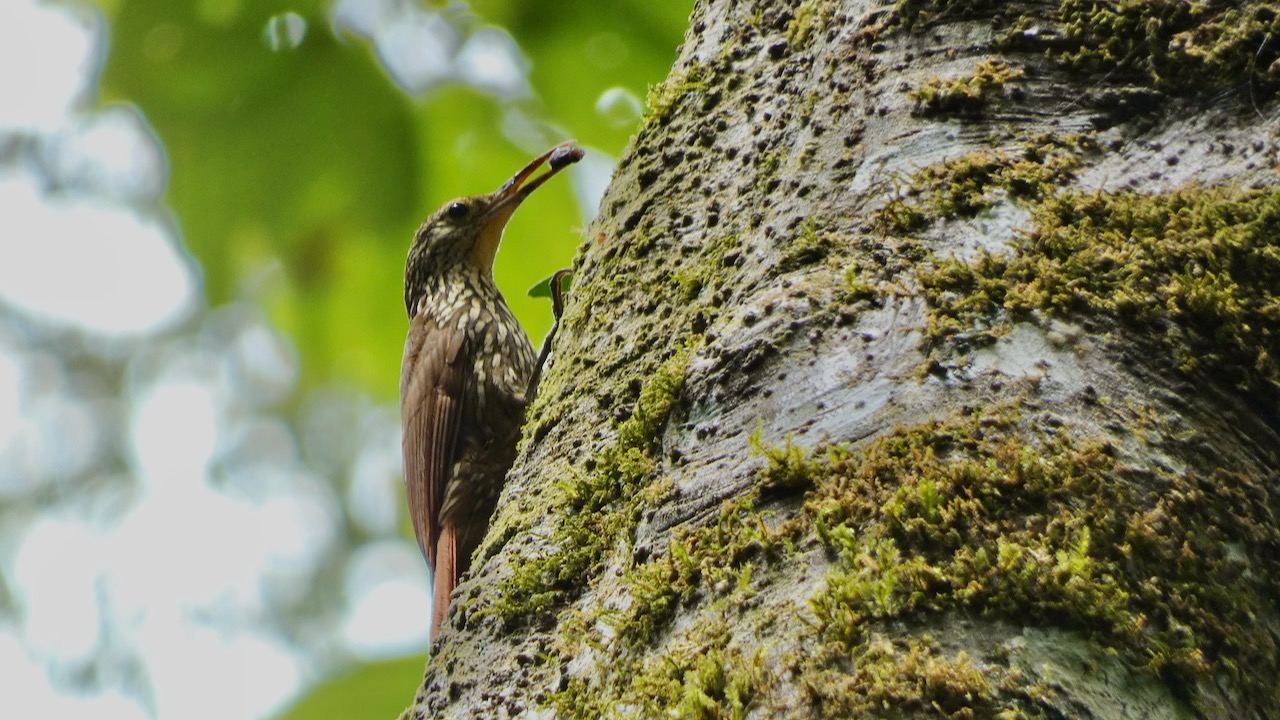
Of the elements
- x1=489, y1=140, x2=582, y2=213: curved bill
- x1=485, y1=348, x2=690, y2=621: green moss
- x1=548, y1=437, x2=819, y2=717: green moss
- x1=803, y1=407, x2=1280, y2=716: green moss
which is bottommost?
x1=803, y1=407, x2=1280, y2=716: green moss

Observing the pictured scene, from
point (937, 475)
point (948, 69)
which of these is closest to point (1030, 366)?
point (937, 475)

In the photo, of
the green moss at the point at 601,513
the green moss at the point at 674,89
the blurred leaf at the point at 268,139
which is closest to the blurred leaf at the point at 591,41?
the blurred leaf at the point at 268,139

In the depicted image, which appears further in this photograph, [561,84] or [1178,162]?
[561,84]

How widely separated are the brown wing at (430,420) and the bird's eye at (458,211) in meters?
0.44

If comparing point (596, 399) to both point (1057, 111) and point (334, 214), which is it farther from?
point (334, 214)

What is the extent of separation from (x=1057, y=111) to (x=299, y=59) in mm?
1890

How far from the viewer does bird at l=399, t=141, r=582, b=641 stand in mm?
3262

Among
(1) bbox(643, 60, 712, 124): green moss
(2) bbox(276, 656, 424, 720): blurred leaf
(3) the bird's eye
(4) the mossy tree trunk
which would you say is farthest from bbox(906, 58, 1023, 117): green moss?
(3) the bird's eye

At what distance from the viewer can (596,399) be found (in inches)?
62.1

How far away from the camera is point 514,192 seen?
348 centimetres

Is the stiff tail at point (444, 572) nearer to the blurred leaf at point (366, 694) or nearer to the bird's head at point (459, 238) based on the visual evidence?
the blurred leaf at point (366, 694)

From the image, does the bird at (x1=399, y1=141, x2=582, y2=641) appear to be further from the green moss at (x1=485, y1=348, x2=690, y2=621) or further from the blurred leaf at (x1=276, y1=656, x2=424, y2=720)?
the green moss at (x1=485, y1=348, x2=690, y2=621)

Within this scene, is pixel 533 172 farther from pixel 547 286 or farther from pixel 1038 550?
pixel 1038 550

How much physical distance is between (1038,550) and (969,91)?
2.18ft
